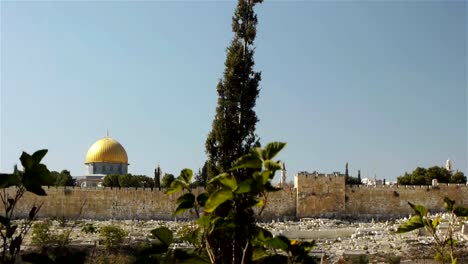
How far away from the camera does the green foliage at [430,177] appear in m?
38.4

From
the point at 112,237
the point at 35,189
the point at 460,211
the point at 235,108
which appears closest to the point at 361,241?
the point at 112,237

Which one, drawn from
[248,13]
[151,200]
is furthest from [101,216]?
[248,13]

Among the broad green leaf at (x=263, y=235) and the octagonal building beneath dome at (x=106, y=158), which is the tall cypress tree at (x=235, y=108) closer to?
the broad green leaf at (x=263, y=235)

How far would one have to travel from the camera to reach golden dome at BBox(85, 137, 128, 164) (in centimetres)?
A: 4328

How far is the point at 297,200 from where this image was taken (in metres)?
30.5

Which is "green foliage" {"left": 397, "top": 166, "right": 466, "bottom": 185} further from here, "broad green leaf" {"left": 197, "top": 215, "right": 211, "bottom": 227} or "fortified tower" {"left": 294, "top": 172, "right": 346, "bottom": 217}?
"broad green leaf" {"left": 197, "top": 215, "right": 211, "bottom": 227}

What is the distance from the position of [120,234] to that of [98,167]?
89.9 feet

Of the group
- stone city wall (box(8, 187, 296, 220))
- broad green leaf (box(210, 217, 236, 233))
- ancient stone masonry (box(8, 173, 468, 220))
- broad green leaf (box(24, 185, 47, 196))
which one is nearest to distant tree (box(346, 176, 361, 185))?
ancient stone masonry (box(8, 173, 468, 220))

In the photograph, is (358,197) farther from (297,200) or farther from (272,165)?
(272,165)

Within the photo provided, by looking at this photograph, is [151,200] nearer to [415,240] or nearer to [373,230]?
[373,230]

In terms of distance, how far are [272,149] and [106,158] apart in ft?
141

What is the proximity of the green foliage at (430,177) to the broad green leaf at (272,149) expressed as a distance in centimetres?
3868

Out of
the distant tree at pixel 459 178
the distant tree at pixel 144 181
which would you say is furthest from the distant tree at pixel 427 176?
the distant tree at pixel 144 181

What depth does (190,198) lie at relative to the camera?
65.4 inches
